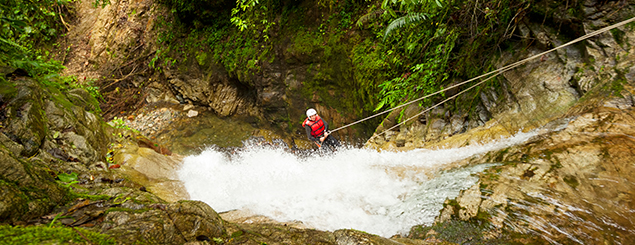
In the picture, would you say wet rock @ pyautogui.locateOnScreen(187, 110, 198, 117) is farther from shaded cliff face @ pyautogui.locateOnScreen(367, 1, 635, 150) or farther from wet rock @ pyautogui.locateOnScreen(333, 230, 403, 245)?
wet rock @ pyautogui.locateOnScreen(333, 230, 403, 245)

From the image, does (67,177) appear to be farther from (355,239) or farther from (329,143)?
(329,143)

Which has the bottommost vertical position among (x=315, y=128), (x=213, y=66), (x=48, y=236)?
(x=315, y=128)

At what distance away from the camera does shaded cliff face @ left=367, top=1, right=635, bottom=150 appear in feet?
11.7

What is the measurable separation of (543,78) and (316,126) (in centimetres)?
448

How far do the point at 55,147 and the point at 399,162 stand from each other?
16.6ft

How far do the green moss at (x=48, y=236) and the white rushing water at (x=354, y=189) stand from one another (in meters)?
2.21

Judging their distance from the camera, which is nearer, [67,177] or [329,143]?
[67,177]

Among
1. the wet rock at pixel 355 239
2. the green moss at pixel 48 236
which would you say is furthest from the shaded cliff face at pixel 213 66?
the green moss at pixel 48 236

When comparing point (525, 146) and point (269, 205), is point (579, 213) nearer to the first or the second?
point (525, 146)

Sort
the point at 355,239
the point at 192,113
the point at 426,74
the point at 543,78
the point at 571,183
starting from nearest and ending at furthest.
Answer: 1. the point at 355,239
2. the point at 571,183
3. the point at 543,78
4. the point at 426,74
5. the point at 192,113

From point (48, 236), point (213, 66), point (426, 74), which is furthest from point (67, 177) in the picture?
point (213, 66)

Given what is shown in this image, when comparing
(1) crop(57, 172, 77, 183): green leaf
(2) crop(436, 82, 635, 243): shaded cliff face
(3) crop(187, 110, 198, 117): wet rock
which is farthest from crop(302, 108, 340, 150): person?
(3) crop(187, 110, 198, 117): wet rock

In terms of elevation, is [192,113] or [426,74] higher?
[426,74]

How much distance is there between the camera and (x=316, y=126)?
689cm
